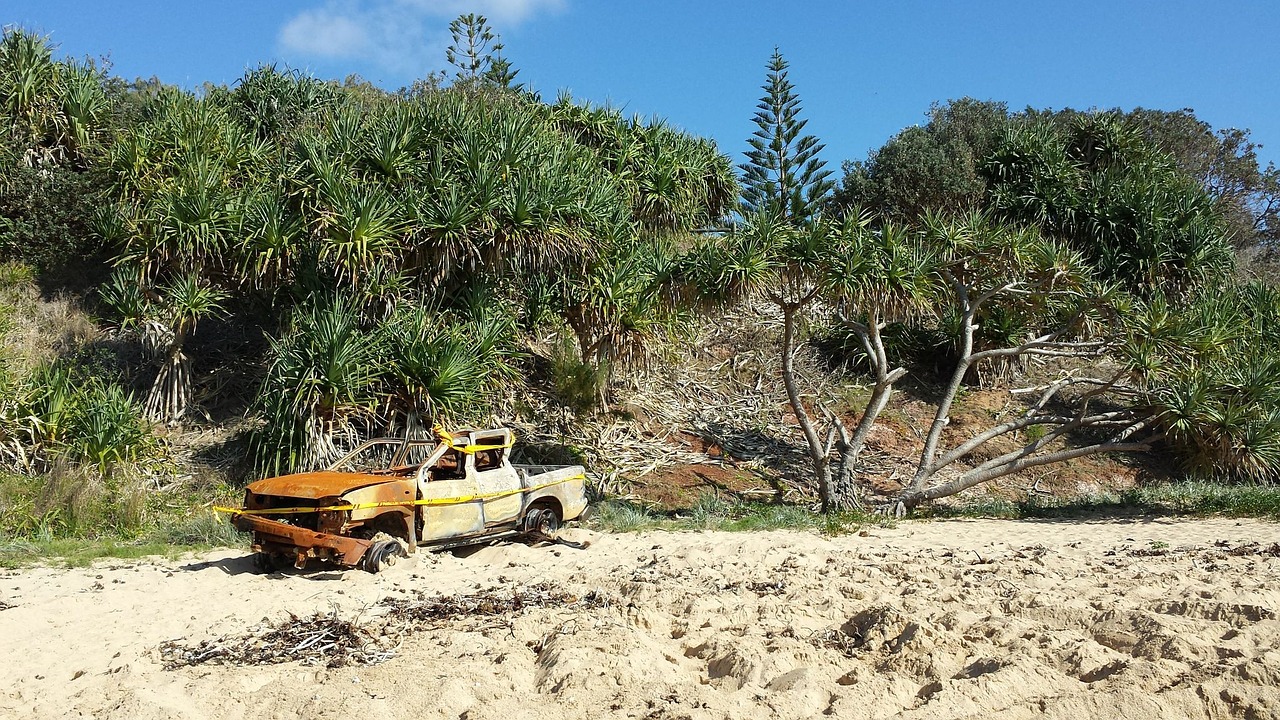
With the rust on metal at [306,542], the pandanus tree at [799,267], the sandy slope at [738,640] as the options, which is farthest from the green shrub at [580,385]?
the rust on metal at [306,542]

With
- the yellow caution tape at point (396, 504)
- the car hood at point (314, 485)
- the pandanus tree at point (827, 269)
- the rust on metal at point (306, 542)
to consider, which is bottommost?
the rust on metal at point (306, 542)

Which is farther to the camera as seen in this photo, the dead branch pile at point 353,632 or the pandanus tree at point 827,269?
the pandanus tree at point 827,269

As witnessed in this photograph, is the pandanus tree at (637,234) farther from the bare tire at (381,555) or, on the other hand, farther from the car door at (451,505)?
the bare tire at (381,555)

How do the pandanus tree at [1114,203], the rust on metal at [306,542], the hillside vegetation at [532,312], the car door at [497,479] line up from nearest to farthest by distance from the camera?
the rust on metal at [306,542] < the car door at [497,479] < the hillside vegetation at [532,312] < the pandanus tree at [1114,203]

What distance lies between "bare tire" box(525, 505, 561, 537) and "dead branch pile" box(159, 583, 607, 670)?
70.9 inches

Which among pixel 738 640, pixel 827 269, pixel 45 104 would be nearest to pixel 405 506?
pixel 738 640

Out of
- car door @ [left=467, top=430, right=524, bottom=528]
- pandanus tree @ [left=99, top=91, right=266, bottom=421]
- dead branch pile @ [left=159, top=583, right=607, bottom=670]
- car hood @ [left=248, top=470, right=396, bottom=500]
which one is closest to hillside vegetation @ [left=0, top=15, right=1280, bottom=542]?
pandanus tree @ [left=99, top=91, right=266, bottom=421]

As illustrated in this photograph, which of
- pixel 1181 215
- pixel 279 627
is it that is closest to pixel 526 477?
pixel 279 627

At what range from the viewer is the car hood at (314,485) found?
7.83 meters

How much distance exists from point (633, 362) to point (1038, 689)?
Result: 963 cm

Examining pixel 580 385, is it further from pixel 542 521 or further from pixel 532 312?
pixel 542 521

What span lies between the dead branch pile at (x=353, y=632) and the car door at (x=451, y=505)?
1220 mm

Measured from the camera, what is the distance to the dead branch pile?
5871mm

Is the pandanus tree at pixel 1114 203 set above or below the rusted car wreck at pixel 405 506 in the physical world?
above
